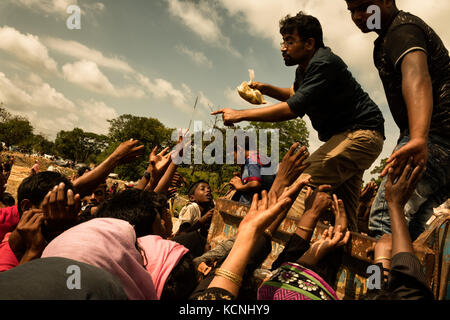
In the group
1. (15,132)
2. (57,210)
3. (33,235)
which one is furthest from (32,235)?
(15,132)

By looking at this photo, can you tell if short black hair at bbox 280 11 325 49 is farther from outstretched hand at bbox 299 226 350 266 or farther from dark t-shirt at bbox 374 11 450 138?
outstretched hand at bbox 299 226 350 266

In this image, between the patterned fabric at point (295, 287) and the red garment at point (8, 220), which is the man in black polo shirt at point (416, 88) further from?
the red garment at point (8, 220)

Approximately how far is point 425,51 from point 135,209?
208 cm

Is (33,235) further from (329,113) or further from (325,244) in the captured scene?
(329,113)

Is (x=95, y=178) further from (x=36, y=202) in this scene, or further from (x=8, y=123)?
(x=8, y=123)

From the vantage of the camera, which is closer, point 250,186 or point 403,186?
point 403,186

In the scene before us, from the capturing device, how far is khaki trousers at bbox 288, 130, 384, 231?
260 cm

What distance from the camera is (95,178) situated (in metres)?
2.49

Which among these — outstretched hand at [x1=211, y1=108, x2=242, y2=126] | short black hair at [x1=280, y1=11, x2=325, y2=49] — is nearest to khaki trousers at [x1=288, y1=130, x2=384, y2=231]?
outstretched hand at [x1=211, y1=108, x2=242, y2=126]

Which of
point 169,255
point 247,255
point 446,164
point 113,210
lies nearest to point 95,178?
point 113,210

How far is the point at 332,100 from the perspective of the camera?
265 cm

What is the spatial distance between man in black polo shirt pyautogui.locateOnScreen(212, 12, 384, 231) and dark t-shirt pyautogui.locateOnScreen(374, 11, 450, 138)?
56cm

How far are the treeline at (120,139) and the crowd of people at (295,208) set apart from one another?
14.2 metres
